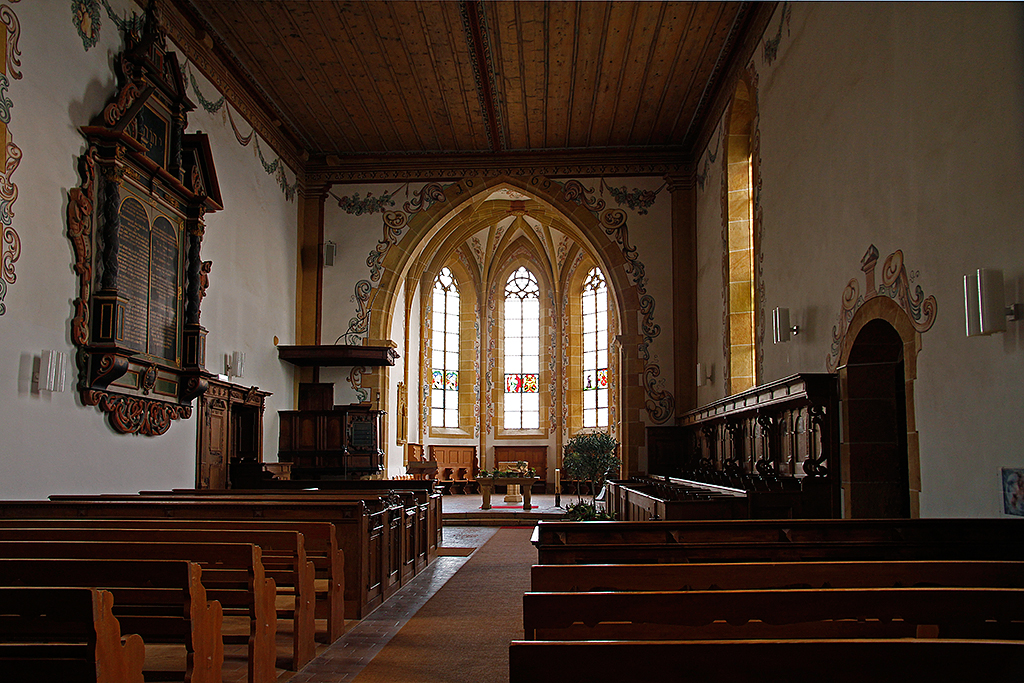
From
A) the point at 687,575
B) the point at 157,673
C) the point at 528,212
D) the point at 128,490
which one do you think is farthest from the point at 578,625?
the point at 528,212

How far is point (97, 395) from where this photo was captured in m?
7.31

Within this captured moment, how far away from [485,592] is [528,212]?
12277 mm

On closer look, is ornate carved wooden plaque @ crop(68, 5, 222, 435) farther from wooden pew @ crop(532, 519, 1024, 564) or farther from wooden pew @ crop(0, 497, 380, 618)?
wooden pew @ crop(532, 519, 1024, 564)

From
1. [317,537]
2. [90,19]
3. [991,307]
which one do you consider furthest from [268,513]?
[90,19]

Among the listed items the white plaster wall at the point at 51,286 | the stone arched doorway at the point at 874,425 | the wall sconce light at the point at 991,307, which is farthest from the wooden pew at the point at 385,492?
the wall sconce light at the point at 991,307

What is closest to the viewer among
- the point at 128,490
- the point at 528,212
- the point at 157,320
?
the point at 128,490

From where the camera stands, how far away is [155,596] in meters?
3.46

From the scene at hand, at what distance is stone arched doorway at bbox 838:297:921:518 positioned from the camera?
664cm

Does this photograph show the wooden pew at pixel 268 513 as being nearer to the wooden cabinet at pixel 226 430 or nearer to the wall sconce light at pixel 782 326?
the wooden cabinet at pixel 226 430

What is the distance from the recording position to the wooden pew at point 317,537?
4598 millimetres

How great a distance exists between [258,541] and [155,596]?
34.4 inches

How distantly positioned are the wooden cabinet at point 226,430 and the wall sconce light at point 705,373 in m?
6.49

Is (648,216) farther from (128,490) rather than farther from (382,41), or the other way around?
(128,490)

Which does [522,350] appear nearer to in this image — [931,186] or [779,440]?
[779,440]
